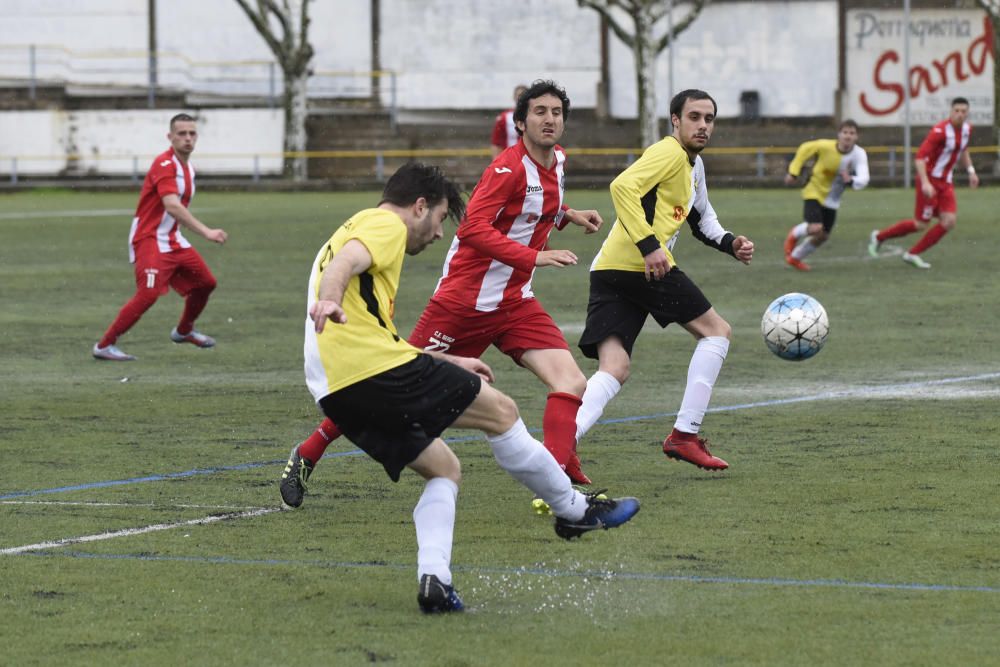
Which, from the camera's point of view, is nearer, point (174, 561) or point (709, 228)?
point (174, 561)

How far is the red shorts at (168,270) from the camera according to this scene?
45.3ft

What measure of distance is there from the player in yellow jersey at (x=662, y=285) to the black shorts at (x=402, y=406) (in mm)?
2511

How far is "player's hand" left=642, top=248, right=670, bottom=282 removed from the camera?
837cm

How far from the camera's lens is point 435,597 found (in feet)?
18.9

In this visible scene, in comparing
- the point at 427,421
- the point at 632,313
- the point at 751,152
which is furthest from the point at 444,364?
the point at 751,152

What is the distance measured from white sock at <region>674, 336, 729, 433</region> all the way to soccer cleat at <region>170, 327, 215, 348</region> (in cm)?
636

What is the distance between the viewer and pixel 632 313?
889cm

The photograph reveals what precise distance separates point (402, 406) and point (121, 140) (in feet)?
142

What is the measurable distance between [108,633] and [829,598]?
2335mm

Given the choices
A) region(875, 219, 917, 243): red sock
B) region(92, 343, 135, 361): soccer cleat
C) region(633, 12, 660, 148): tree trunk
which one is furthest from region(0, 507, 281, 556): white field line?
region(633, 12, 660, 148): tree trunk

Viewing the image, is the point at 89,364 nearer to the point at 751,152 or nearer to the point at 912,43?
the point at 751,152

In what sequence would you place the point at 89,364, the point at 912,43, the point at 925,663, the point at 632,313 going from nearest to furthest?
the point at 925,663 → the point at 632,313 → the point at 89,364 → the point at 912,43

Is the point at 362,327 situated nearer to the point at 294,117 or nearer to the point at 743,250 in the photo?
the point at 743,250

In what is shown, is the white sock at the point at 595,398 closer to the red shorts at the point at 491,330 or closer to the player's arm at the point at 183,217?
the red shorts at the point at 491,330
